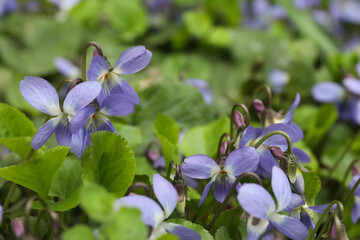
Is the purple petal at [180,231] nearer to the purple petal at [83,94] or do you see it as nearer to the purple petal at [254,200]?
the purple petal at [254,200]

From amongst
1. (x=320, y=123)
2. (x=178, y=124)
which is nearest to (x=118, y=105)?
(x=178, y=124)

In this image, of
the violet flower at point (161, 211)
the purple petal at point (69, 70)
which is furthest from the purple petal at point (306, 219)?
the purple petal at point (69, 70)

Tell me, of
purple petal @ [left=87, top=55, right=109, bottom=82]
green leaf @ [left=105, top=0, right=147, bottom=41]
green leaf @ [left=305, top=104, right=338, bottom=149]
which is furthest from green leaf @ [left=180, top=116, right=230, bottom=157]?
green leaf @ [left=105, top=0, right=147, bottom=41]

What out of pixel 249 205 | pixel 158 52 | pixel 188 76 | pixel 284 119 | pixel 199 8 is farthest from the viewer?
pixel 199 8

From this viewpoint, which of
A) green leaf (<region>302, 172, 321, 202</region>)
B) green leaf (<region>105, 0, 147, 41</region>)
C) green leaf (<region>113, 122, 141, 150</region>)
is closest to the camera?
green leaf (<region>302, 172, 321, 202</region>)

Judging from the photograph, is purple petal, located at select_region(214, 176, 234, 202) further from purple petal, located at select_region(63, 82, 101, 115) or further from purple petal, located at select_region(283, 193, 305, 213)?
purple petal, located at select_region(63, 82, 101, 115)

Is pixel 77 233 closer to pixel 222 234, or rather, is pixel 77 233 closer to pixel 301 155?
pixel 222 234

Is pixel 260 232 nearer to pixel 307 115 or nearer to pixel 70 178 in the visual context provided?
pixel 70 178

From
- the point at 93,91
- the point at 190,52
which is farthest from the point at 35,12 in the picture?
the point at 93,91
